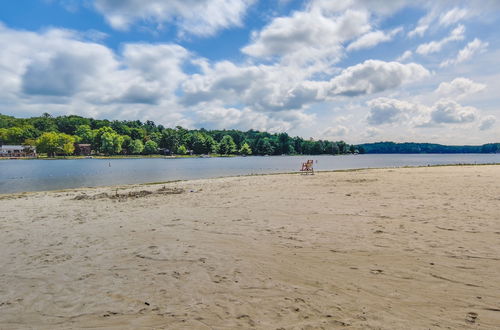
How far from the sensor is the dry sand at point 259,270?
4027 millimetres

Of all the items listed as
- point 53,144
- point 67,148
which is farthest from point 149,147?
point 53,144

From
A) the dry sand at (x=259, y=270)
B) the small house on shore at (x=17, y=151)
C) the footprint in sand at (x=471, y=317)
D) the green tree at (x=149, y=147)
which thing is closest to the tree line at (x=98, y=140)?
the green tree at (x=149, y=147)

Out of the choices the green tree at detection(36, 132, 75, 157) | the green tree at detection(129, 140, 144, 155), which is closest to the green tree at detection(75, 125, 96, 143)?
the green tree at detection(36, 132, 75, 157)

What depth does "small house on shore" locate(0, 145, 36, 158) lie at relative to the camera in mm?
136500

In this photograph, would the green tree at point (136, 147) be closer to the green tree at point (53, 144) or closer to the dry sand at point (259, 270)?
the green tree at point (53, 144)

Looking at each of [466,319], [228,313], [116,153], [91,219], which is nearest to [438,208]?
[466,319]

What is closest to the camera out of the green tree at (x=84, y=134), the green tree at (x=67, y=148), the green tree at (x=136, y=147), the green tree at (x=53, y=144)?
the green tree at (x=53, y=144)

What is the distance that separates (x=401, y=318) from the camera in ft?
12.6

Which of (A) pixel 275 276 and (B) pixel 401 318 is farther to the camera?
(A) pixel 275 276

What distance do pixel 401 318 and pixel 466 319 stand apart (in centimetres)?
85

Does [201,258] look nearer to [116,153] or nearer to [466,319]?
[466,319]

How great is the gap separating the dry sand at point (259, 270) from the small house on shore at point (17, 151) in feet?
548

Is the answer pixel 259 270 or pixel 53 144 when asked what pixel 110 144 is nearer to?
pixel 53 144

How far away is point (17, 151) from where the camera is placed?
140875 millimetres
